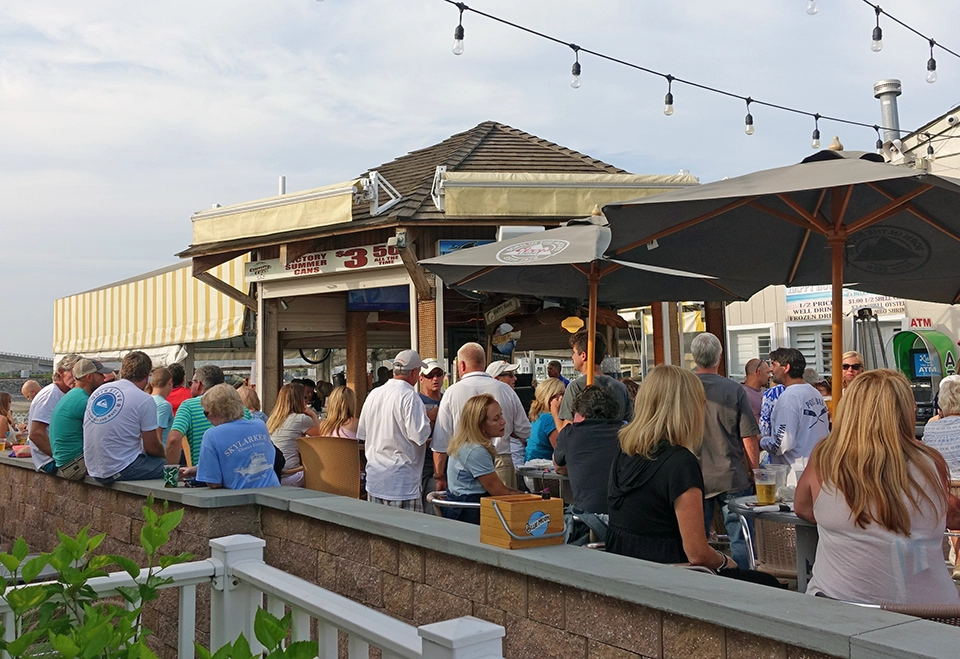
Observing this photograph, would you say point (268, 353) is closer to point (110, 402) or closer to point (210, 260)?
point (210, 260)

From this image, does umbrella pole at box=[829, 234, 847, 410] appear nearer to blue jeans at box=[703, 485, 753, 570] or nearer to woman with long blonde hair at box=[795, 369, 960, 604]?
blue jeans at box=[703, 485, 753, 570]

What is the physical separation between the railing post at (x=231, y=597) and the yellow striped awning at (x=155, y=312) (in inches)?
407

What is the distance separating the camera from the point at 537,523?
3.03 meters

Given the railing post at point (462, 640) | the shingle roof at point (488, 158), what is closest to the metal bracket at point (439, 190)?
the shingle roof at point (488, 158)

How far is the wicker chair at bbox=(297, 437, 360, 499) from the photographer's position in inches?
233

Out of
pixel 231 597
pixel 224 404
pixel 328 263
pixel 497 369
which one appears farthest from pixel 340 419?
pixel 328 263

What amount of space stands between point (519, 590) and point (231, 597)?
96 centimetres

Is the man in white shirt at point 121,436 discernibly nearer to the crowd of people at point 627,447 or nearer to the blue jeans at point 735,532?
the crowd of people at point 627,447

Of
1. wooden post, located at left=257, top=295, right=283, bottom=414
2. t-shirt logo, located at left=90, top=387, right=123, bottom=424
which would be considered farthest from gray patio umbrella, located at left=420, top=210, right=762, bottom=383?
wooden post, located at left=257, top=295, right=283, bottom=414

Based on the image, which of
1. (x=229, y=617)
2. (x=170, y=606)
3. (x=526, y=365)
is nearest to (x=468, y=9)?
(x=170, y=606)

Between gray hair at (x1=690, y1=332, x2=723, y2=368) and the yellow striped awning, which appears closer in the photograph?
gray hair at (x1=690, y1=332, x2=723, y2=368)

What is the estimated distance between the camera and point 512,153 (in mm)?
13344

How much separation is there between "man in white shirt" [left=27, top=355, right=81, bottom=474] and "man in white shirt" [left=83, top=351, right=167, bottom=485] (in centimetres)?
102

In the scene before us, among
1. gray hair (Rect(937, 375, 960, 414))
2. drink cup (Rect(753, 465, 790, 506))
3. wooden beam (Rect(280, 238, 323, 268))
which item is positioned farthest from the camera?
wooden beam (Rect(280, 238, 323, 268))
